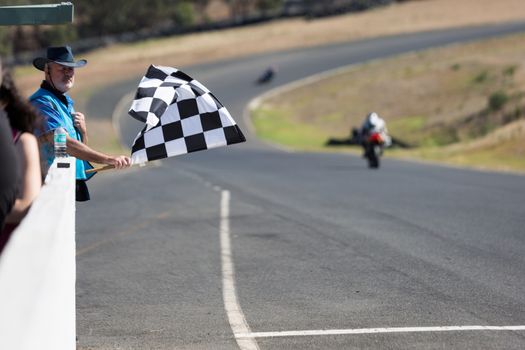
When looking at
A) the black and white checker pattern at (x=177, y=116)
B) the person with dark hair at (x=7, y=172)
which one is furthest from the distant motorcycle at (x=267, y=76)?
the person with dark hair at (x=7, y=172)

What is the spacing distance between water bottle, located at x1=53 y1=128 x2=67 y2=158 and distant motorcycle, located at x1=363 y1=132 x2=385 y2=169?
20970 mm

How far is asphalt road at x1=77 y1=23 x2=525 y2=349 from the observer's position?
6.91 meters

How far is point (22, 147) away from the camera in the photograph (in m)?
4.83

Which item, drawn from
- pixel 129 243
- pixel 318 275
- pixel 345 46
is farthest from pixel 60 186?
pixel 345 46

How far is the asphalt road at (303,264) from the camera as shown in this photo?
6906 mm

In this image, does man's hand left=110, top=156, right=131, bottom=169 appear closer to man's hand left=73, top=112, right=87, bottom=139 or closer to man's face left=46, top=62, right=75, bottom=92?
man's hand left=73, top=112, right=87, bottom=139

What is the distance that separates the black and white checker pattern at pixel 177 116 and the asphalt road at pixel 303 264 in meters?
1.24

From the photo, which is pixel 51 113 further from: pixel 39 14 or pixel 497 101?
pixel 497 101

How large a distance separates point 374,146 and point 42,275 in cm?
2422

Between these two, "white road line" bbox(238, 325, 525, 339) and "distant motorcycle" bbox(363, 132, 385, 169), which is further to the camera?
"distant motorcycle" bbox(363, 132, 385, 169)

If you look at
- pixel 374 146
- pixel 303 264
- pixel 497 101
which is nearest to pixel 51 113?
pixel 303 264

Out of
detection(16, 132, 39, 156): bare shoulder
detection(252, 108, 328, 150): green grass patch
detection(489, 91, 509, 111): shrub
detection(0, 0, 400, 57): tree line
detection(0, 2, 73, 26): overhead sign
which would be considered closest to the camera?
detection(16, 132, 39, 156): bare shoulder

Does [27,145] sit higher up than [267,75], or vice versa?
[27,145]

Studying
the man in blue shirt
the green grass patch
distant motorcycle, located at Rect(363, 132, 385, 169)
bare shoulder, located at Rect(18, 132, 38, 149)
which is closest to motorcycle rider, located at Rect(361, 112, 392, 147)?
distant motorcycle, located at Rect(363, 132, 385, 169)
